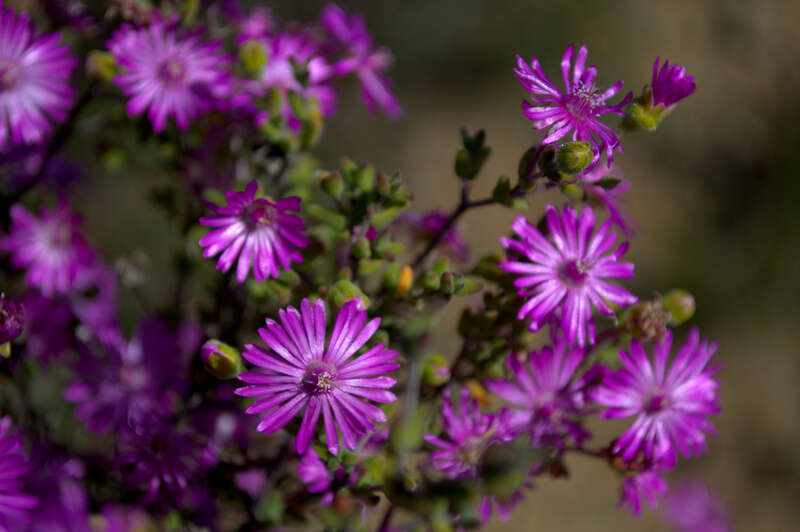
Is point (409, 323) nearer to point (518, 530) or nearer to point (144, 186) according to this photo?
point (518, 530)

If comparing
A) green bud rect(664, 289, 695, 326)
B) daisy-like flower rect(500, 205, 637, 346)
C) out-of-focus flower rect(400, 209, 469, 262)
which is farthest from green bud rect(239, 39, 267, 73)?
green bud rect(664, 289, 695, 326)

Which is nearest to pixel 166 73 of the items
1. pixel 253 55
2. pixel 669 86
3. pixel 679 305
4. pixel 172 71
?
pixel 172 71

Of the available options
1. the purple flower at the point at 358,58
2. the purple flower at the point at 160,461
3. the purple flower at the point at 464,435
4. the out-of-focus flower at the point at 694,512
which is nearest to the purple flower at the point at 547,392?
the purple flower at the point at 464,435

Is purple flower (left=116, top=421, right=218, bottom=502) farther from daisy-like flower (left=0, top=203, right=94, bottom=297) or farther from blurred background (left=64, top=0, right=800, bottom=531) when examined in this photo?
blurred background (left=64, top=0, right=800, bottom=531)

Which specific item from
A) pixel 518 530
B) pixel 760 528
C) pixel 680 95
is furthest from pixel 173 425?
pixel 760 528

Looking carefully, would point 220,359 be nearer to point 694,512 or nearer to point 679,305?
point 679,305

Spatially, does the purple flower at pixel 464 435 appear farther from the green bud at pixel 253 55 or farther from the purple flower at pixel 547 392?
the green bud at pixel 253 55
